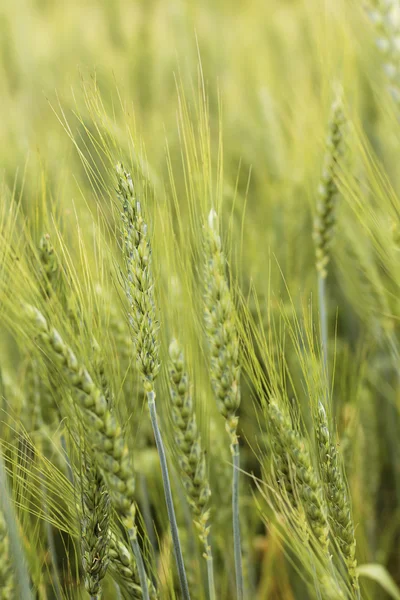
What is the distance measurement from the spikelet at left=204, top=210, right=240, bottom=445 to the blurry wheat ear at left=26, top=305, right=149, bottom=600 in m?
0.17

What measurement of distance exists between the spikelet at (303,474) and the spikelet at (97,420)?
23 cm

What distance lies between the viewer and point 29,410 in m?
1.04

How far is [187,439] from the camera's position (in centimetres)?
80

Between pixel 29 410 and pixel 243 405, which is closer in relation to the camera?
pixel 29 410

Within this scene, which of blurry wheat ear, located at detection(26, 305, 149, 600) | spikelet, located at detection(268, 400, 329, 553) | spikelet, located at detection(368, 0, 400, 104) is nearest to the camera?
blurry wheat ear, located at detection(26, 305, 149, 600)

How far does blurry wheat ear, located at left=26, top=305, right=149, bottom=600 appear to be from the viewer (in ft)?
2.22

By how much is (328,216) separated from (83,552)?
32.7 inches

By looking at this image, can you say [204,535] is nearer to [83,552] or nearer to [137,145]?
[83,552]

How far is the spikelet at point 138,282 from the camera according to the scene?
76 centimetres

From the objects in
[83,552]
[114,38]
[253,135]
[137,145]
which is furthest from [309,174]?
[114,38]

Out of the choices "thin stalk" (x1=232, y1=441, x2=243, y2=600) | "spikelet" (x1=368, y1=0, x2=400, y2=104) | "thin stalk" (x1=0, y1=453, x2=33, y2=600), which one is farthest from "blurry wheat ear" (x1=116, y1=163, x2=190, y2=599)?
"spikelet" (x1=368, y1=0, x2=400, y2=104)

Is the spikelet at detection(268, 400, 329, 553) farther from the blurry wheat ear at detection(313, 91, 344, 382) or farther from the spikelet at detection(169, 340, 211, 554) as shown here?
the blurry wheat ear at detection(313, 91, 344, 382)

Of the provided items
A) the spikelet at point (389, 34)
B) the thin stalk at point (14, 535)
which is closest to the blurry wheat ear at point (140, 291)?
the thin stalk at point (14, 535)

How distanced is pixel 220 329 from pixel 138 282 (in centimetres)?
14
